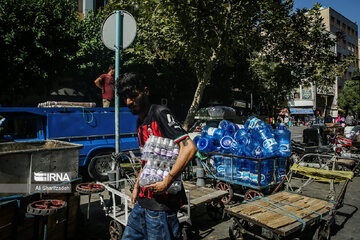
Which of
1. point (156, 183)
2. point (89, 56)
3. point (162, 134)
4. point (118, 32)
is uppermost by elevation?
point (89, 56)

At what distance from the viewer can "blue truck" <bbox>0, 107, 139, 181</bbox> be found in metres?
6.50

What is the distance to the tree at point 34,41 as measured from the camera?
44.0 ft

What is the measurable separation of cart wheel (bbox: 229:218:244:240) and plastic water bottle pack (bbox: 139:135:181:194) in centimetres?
228

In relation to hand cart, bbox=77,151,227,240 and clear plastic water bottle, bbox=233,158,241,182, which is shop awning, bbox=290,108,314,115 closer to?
clear plastic water bottle, bbox=233,158,241,182

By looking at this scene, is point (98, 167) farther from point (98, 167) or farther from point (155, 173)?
point (155, 173)

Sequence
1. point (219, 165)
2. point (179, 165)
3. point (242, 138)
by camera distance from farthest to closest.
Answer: point (219, 165) < point (242, 138) < point (179, 165)

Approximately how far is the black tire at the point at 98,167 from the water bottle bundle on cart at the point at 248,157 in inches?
115

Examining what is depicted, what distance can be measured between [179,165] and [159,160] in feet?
0.65

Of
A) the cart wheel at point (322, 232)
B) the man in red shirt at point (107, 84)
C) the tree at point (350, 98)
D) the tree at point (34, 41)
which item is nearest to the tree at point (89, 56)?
the tree at point (34, 41)

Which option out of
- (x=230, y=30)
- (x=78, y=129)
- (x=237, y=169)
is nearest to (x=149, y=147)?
(x=237, y=169)

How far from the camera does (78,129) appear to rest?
7.18 metres

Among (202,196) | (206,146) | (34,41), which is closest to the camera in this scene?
(202,196)

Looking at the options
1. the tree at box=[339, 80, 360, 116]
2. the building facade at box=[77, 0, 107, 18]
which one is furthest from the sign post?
the tree at box=[339, 80, 360, 116]

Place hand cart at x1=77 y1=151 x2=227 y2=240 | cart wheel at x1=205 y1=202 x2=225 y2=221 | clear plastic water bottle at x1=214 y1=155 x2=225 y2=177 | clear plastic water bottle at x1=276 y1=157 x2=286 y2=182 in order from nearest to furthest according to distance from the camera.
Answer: hand cart at x1=77 y1=151 x2=227 y2=240, cart wheel at x1=205 y1=202 x2=225 y2=221, clear plastic water bottle at x1=276 y1=157 x2=286 y2=182, clear plastic water bottle at x1=214 y1=155 x2=225 y2=177
